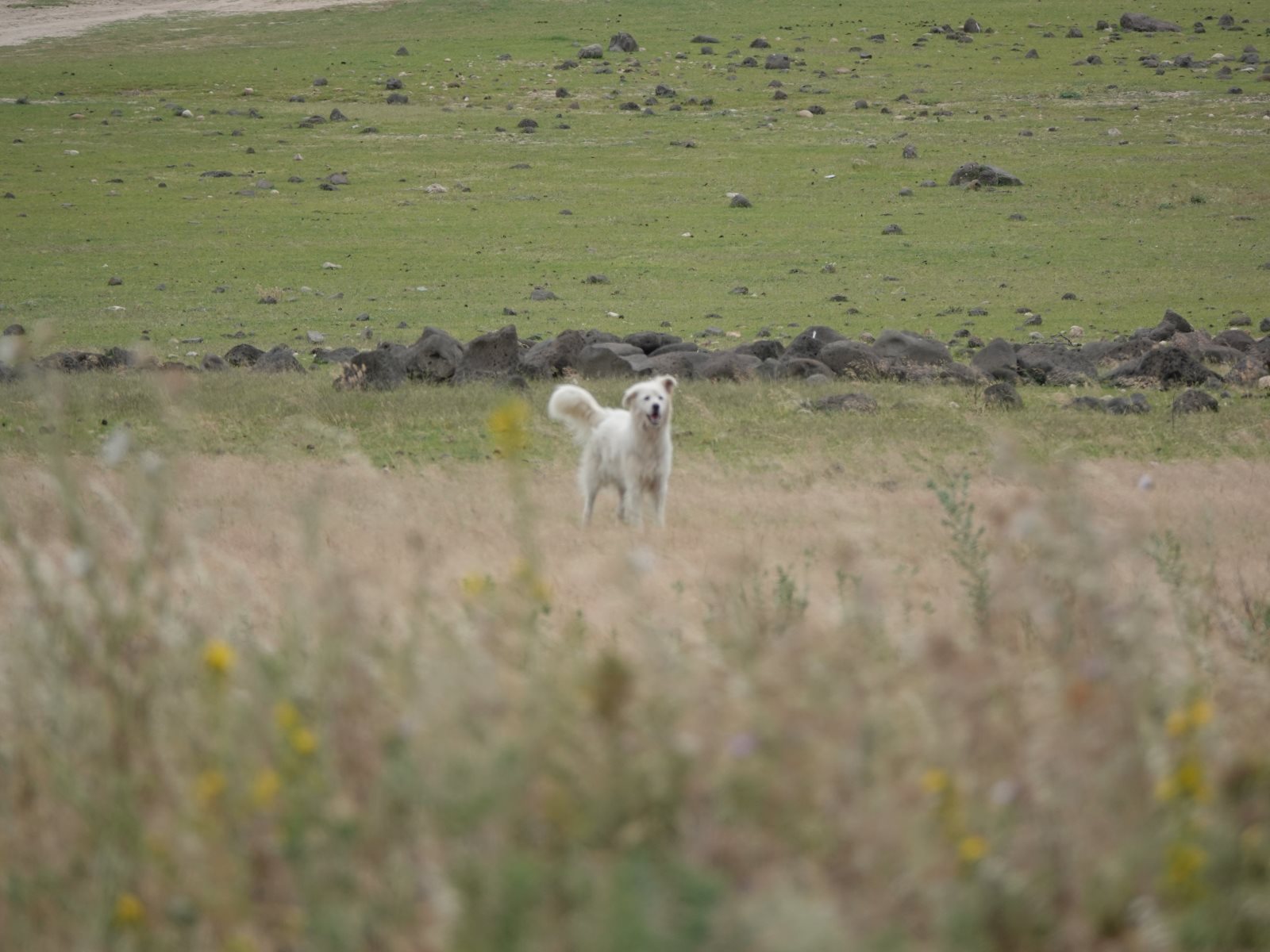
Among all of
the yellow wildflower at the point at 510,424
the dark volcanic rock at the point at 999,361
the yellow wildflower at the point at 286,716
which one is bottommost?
the dark volcanic rock at the point at 999,361

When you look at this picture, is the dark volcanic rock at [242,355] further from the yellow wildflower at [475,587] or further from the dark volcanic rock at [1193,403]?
the yellow wildflower at [475,587]

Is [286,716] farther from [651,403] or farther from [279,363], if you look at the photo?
[279,363]

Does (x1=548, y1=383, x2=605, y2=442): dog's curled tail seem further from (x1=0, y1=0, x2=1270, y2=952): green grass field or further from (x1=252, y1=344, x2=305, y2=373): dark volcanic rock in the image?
(x1=252, y1=344, x2=305, y2=373): dark volcanic rock

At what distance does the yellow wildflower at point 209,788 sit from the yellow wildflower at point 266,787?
0.26 ft

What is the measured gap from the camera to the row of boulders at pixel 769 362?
23.3m

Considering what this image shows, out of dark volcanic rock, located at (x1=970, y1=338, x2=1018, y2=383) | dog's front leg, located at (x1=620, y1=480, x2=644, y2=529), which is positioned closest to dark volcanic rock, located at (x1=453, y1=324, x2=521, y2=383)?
dark volcanic rock, located at (x1=970, y1=338, x2=1018, y2=383)

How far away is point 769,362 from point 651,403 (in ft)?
39.7

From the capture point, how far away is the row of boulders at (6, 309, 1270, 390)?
76.6 ft

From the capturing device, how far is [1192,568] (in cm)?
953

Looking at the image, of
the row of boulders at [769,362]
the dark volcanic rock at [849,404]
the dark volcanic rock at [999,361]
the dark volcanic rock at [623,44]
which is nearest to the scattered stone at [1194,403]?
the row of boulders at [769,362]

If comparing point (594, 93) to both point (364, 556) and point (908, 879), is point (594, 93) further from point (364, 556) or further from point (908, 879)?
point (908, 879)

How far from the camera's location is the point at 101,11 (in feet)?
380

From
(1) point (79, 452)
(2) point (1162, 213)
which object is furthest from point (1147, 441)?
(2) point (1162, 213)

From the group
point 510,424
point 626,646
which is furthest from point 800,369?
point 510,424
